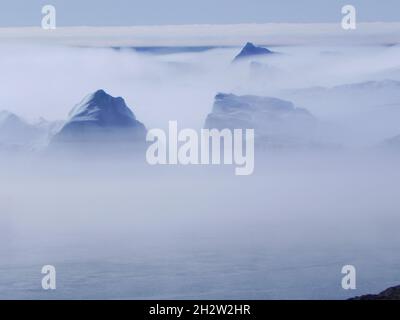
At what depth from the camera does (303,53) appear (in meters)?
3.84

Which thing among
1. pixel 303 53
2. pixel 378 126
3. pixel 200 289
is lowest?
pixel 200 289

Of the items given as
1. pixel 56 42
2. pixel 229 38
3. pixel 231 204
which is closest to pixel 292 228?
pixel 231 204

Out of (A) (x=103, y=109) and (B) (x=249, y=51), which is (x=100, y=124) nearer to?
(A) (x=103, y=109)

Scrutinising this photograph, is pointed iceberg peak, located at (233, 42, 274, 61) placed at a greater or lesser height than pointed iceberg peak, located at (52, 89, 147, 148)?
greater

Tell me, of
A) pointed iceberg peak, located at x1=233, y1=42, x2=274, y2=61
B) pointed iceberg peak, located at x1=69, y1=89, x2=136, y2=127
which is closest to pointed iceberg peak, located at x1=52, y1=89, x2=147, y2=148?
pointed iceberg peak, located at x1=69, y1=89, x2=136, y2=127

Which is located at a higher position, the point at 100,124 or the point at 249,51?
the point at 249,51

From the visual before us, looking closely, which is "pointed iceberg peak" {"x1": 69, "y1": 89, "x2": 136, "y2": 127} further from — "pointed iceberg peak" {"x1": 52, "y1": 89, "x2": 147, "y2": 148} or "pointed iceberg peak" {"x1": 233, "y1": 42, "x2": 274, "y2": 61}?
"pointed iceberg peak" {"x1": 233, "y1": 42, "x2": 274, "y2": 61}

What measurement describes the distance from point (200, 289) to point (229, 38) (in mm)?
877

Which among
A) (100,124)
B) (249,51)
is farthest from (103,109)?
(249,51)

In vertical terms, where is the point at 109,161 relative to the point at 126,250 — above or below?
above

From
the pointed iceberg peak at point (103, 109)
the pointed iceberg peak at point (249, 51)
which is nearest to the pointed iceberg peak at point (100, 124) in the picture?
the pointed iceberg peak at point (103, 109)

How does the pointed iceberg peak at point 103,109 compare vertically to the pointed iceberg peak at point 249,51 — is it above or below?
below

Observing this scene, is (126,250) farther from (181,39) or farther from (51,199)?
(181,39)

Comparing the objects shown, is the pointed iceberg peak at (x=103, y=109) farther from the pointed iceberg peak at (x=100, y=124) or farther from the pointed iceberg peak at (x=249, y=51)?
the pointed iceberg peak at (x=249, y=51)
